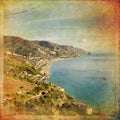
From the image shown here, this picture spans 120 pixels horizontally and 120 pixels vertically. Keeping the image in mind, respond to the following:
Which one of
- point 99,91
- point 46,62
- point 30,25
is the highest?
point 30,25

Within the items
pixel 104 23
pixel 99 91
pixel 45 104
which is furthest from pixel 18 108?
pixel 104 23

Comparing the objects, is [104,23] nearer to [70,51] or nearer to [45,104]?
[70,51]

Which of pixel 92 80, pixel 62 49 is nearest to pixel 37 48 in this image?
pixel 62 49

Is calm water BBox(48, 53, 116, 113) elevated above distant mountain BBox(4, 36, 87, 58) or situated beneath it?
situated beneath

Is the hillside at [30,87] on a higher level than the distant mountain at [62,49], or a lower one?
lower
